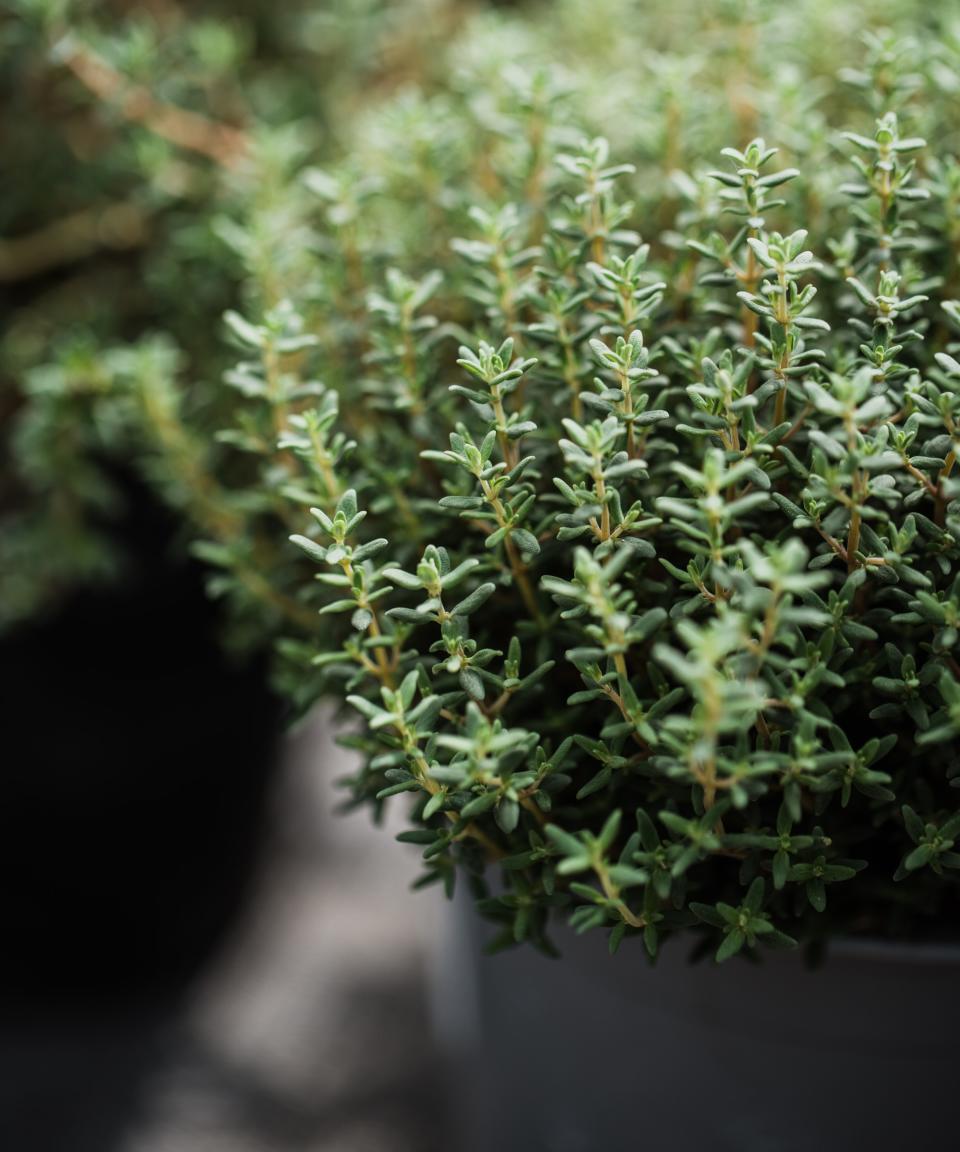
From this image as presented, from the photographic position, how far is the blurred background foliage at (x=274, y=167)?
0.67 metres

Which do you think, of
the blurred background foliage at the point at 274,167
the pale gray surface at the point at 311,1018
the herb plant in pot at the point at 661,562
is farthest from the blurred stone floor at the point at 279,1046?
the blurred background foliage at the point at 274,167

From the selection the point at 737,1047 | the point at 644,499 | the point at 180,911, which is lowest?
the point at 180,911

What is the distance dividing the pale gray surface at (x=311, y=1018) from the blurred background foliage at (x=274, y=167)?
307 millimetres

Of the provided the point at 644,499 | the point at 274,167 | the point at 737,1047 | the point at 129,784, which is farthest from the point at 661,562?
the point at 129,784

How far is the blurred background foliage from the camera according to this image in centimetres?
67

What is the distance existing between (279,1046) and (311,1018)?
0.13 feet

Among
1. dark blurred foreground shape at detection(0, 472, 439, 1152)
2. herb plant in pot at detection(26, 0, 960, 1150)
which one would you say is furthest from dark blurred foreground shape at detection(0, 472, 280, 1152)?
herb plant in pot at detection(26, 0, 960, 1150)

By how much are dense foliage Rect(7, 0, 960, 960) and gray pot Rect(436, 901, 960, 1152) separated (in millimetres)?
45

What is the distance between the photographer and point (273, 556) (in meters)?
0.75

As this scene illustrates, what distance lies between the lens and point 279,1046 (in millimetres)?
962

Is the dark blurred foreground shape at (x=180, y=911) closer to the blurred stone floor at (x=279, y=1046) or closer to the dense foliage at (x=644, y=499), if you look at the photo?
the blurred stone floor at (x=279, y=1046)

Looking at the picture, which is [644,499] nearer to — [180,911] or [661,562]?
[661,562]

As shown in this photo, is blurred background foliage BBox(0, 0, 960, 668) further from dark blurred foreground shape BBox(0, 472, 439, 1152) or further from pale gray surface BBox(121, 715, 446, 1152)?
pale gray surface BBox(121, 715, 446, 1152)

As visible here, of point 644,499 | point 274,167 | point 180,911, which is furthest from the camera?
point 180,911
